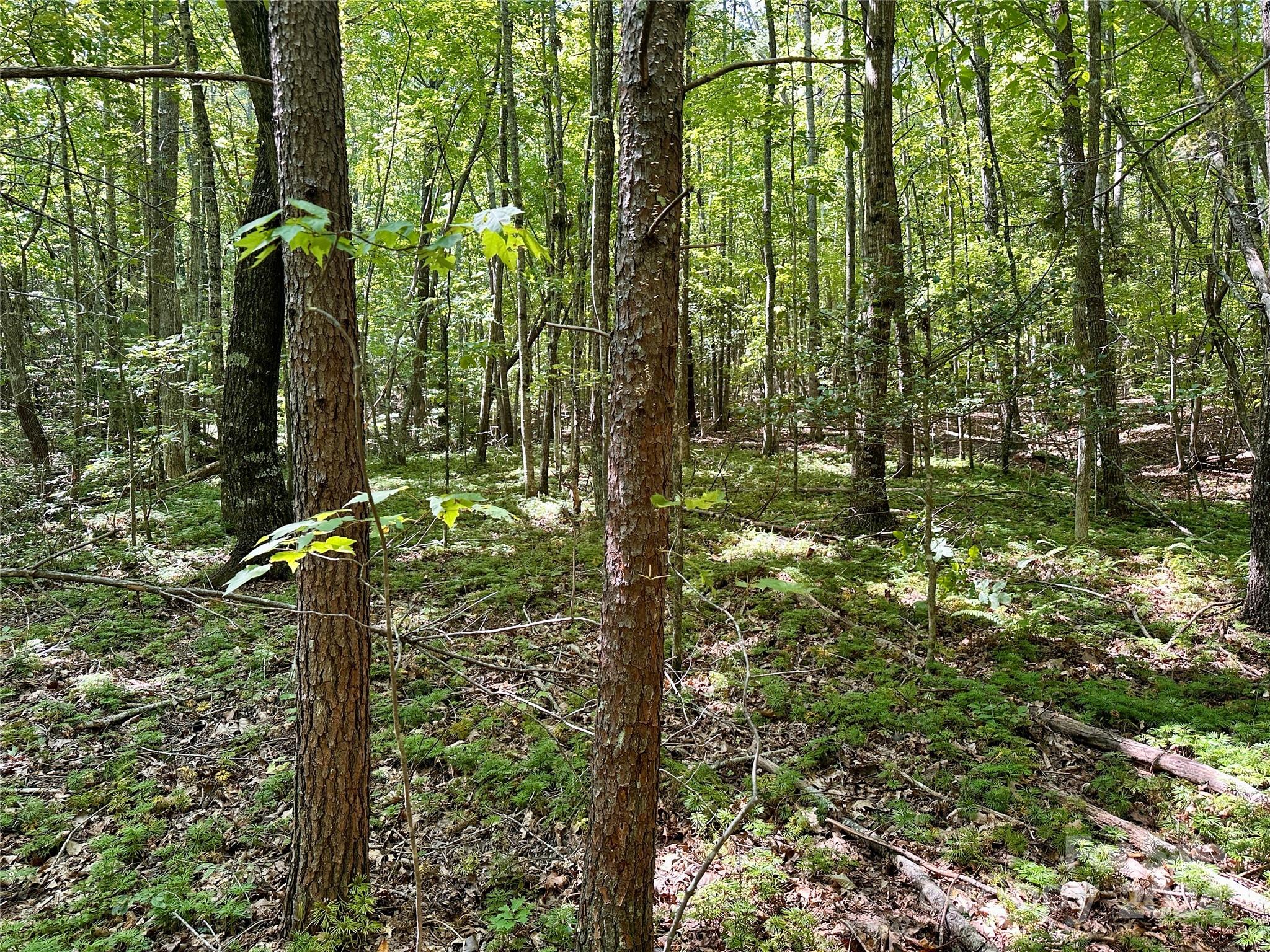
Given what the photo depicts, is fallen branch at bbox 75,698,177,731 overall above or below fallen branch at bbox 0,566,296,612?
below

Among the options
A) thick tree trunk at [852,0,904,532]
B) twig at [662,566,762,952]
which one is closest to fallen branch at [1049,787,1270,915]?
twig at [662,566,762,952]

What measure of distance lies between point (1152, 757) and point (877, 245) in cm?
521

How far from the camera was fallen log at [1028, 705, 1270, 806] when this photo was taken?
3363mm

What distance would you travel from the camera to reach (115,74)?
2.29 meters

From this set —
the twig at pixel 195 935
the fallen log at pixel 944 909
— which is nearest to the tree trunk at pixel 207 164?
the twig at pixel 195 935

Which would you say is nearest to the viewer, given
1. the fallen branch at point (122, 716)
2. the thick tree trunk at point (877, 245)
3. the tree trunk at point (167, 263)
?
the fallen branch at point (122, 716)

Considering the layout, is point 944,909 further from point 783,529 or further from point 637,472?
point 783,529

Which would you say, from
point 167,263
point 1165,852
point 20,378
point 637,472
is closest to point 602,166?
point 637,472

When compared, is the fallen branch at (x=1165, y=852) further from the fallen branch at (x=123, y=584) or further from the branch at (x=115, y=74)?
the branch at (x=115, y=74)

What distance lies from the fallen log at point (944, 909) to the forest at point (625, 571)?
0.05 ft

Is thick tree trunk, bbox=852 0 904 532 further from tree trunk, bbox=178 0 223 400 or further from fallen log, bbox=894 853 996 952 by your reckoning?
tree trunk, bbox=178 0 223 400

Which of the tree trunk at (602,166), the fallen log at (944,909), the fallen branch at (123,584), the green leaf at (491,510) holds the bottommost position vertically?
the fallen log at (944,909)

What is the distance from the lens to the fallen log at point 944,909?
2.73 metres

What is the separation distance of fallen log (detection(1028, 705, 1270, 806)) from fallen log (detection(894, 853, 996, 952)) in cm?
160
